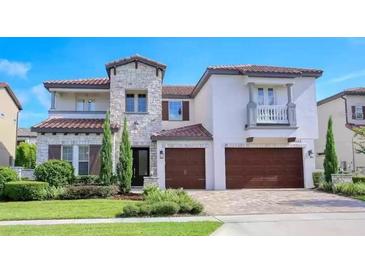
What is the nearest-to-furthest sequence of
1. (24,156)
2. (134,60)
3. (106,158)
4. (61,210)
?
(61,210), (106,158), (134,60), (24,156)

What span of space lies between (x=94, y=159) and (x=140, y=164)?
293 cm

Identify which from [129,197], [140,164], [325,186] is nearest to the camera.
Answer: [129,197]

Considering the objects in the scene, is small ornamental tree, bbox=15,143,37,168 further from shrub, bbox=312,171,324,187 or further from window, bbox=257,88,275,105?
shrub, bbox=312,171,324,187

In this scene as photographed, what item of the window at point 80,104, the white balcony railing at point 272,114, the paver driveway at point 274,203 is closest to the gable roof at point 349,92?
the white balcony railing at point 272,114

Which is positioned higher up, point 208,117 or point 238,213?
point 208,117

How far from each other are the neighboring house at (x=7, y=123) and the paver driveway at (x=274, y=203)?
15953mm

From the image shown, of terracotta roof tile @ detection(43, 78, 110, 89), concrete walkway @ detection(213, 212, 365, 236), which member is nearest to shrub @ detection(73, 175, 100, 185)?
terracotta roof tile @ detection(43, 78, 110, 89)

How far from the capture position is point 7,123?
25.6m

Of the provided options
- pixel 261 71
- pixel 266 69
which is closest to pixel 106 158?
pixel 261 71

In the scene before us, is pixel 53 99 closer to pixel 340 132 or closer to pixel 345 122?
pixel 340 132
